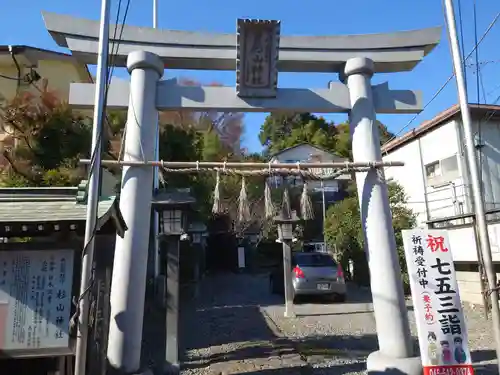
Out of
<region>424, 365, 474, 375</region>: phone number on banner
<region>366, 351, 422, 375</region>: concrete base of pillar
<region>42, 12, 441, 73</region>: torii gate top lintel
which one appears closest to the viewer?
<region>424, 365, 474, 375</region>: phone number on banner

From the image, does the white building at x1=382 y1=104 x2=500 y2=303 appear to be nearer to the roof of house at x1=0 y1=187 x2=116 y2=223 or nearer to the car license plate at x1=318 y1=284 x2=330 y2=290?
the car license plate at x1=318 y1=284 x2=330 y2=290

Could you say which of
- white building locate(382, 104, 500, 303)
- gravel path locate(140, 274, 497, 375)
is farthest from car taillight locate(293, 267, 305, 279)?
white building locate(382, 104, 500, 303)

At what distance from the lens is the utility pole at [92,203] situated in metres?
3.77

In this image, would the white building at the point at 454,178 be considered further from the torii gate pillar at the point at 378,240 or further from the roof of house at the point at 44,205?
the roof of house at the point at 44,205

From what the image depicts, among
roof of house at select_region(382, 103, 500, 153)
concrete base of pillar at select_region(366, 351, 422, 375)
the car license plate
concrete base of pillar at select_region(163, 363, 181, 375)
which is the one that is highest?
roof of house at select_region(382, 103, 500, 153)

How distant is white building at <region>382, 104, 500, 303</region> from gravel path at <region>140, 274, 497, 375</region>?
1.71 m

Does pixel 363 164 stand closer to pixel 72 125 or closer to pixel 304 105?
pixel 304 105

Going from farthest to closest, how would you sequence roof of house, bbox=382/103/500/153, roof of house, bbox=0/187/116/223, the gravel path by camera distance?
roof of house, bbox=382/103/500/153
the gravel path
roof of house, bbox=0/187/116/223

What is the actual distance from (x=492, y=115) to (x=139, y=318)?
14.7m

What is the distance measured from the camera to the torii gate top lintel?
237 inches

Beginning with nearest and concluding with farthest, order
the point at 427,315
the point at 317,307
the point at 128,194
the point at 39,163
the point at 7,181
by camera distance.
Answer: the point at 427,315
the point at 128,194
the point at 7,181
the point at 39,163
the point at 317,307

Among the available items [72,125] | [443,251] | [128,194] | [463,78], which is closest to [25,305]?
[128,194]

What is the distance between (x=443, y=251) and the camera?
16.6ft

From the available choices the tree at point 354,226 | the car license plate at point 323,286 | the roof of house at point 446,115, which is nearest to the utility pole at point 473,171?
the car license plate at point 323,286
